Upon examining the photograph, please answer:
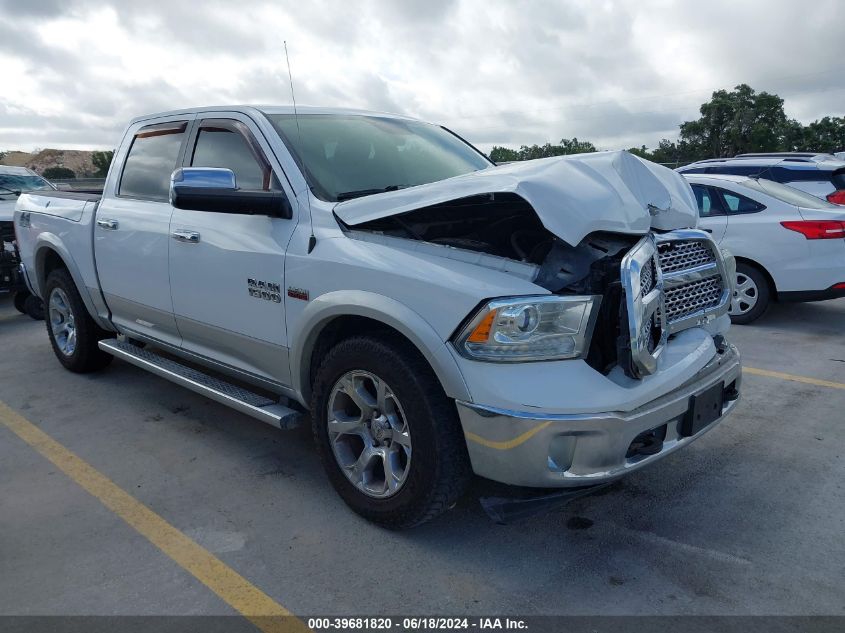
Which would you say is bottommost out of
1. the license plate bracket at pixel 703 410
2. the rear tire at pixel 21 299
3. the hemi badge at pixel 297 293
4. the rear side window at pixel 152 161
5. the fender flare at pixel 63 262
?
the rear tire at pixel 21 299

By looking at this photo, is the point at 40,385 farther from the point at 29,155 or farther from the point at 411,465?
the point at 29,155

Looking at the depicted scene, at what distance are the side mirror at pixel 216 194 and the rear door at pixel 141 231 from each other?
0.86m

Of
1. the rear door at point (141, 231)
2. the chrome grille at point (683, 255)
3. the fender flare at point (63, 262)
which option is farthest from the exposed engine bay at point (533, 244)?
the fender flare at point (63, 262)

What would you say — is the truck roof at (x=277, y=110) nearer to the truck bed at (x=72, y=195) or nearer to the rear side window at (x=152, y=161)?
the rear side window at (x=152, y=161)

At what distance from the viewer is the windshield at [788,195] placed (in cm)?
688

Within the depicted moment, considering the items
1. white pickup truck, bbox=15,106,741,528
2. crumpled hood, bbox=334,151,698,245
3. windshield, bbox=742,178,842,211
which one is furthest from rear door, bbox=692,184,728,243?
crumpled hood, bbox=334,151,698,245

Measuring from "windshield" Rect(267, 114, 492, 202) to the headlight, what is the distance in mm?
1181

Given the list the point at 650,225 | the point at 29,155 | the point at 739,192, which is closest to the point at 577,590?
the point at 650,225

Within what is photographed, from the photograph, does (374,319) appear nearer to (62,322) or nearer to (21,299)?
(62,322)

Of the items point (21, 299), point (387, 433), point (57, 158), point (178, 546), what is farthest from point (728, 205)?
point (57, 158)

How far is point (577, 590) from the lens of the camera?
106 inches

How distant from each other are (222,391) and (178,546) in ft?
3.05

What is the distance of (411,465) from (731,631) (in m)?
1.30

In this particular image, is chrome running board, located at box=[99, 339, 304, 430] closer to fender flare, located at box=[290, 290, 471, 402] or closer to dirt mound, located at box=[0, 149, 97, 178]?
fender flare, located at box=[290, 290, 471, 402]
